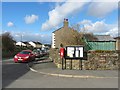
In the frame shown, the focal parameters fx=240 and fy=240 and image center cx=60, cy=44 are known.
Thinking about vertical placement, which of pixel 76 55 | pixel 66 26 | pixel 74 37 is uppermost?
pixel 66 26

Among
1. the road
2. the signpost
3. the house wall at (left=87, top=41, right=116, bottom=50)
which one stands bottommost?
the road

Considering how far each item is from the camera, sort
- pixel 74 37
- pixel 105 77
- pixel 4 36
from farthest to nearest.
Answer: pixel 4 36, pixel 74 37, pixel 105 77

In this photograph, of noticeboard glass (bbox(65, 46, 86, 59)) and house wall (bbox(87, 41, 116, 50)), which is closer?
noticeboard glass (bbox(65, 46, 86, 59))

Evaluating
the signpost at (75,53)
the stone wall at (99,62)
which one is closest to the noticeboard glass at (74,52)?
A: the signpost at (75,53)

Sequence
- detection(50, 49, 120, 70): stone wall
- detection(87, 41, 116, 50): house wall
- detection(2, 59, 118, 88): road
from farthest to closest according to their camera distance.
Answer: detection(87, 41, 116, 50): house wall, detection(50, 49, 120, 70): stone wall, detection(2, 59, 118, 88): road

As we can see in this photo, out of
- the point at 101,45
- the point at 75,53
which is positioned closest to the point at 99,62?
the point at 75,53

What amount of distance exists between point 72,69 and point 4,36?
41.2 metres

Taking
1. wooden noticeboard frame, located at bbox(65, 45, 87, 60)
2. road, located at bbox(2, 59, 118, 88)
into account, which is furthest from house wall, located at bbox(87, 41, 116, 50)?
road, located at bbox(2, 59, 118, 88)

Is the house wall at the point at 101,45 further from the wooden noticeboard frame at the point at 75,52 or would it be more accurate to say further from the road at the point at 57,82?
the road at the point at 57,82

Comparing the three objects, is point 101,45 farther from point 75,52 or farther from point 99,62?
point 75,52

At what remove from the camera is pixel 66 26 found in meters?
64.1

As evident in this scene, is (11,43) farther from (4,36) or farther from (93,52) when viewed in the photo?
(93,52)

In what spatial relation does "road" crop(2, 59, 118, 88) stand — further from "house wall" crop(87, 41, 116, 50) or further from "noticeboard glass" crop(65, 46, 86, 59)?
"house wall" crop(87, 41, 116, 50)

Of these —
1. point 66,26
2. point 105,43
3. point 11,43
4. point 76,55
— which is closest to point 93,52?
point 76,55
